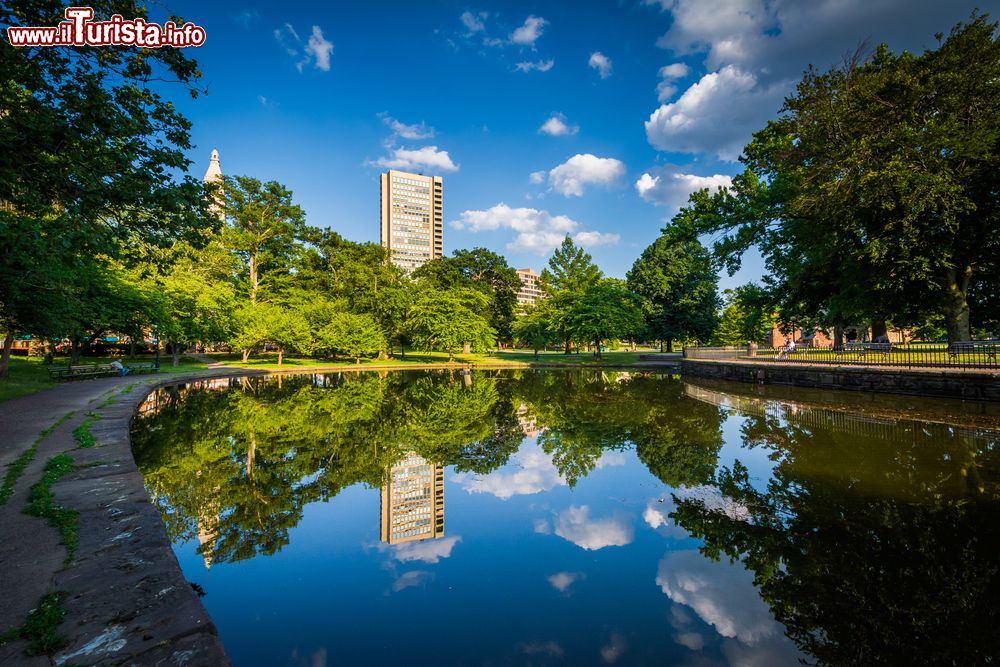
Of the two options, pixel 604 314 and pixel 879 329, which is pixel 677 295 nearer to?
pixel 604 314

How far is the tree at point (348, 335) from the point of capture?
42406mm

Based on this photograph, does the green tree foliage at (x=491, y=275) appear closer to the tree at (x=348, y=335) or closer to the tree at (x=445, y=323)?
the tree at (x=445, y=323)

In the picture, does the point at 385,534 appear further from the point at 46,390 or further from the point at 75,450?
the point at 46,390

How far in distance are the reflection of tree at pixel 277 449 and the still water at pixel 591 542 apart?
65 mm

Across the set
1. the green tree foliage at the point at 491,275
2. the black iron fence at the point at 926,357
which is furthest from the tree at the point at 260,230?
the black iron fence at the point at 926,357

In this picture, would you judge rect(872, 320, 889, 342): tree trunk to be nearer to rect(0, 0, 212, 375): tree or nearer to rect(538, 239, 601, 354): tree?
rect(538, 239, 601, 354): tree

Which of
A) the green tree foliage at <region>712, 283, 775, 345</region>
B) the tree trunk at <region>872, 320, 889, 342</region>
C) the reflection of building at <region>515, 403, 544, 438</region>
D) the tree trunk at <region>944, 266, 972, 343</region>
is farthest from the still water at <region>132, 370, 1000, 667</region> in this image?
the tree trunk at <region>872, 320, 889, 342</region>

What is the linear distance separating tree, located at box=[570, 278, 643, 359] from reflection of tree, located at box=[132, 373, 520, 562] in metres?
27.6

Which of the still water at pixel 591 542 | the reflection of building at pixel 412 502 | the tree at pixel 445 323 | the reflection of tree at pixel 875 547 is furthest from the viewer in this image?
the tree at pixel 445 323

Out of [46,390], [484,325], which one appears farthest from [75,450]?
[484,325]

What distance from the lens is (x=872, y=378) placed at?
63.2 ft

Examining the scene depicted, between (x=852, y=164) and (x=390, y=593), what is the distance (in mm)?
25150

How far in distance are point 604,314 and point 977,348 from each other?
2880 cm

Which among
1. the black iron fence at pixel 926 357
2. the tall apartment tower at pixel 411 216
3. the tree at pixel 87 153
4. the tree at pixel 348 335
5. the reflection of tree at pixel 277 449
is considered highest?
the tall apartment tower at pixel 411 216
